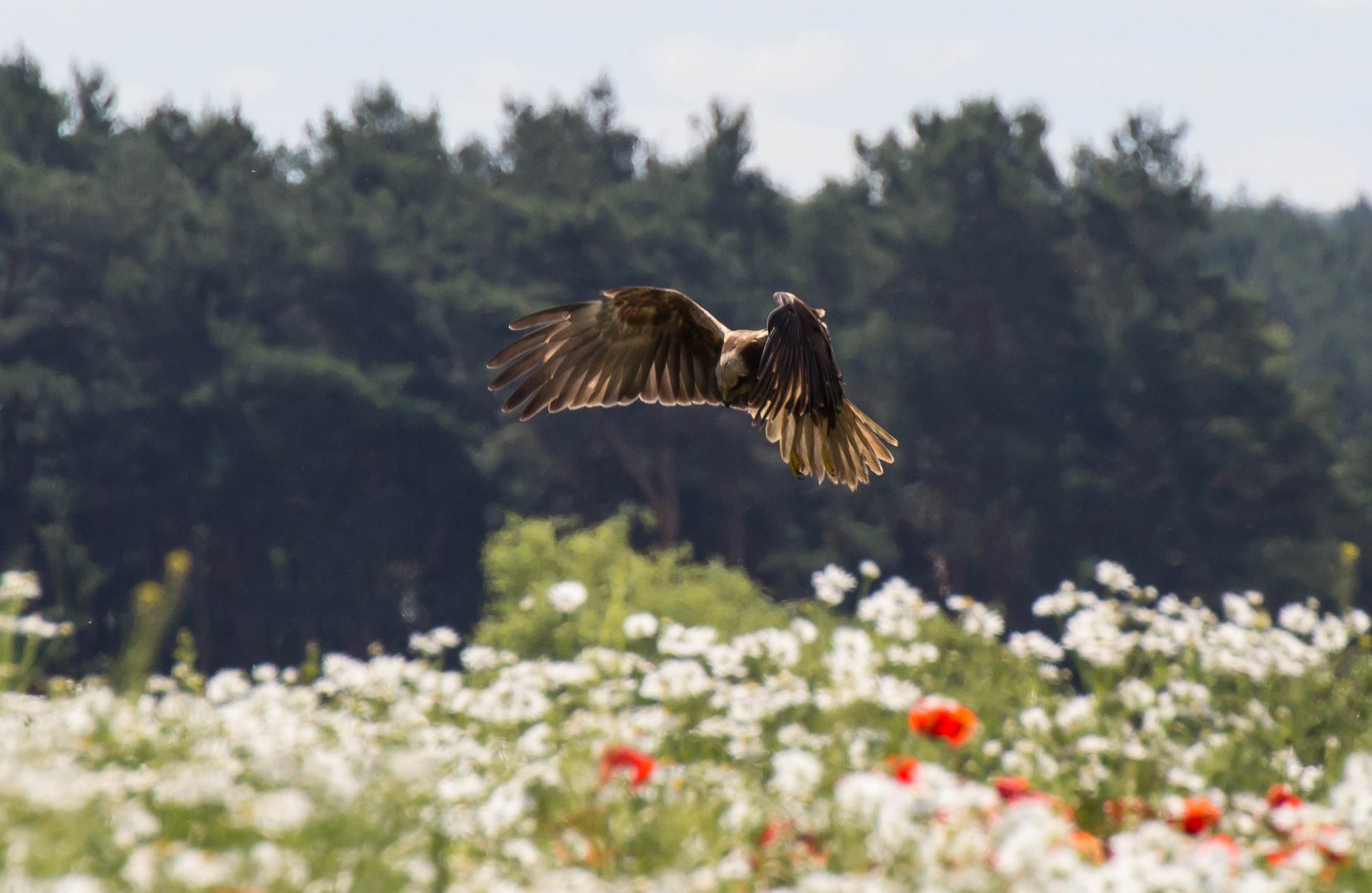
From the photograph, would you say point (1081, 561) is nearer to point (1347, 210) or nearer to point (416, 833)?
point (416, 833)

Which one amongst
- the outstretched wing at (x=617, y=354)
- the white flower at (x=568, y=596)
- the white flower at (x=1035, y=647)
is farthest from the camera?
the outstretched wing at (x=617, y=354)

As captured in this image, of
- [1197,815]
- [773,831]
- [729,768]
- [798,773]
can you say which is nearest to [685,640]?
[729,768]

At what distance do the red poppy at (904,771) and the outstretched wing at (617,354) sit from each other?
4.14 m

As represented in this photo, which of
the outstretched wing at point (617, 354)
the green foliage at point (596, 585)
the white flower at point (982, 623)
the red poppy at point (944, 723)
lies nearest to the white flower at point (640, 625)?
the white flower at point (982, 623)

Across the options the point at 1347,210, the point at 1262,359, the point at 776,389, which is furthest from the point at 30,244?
the point at 1347,210

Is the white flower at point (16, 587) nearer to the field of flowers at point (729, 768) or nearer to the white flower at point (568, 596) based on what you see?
the field of flowers at point (729, 768)

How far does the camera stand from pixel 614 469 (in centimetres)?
4188

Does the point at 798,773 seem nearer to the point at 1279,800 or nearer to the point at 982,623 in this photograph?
the point at 1279,800

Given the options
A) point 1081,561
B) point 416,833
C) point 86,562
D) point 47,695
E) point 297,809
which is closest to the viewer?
point 297,809

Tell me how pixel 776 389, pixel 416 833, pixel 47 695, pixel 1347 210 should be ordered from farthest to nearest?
pixel 1347 210 < pixel 776 389 < pixel 47 695 < pixel 416 833

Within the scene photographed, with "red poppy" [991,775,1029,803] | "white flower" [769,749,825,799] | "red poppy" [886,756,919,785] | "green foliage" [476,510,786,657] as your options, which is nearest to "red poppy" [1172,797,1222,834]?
"red poppy" [991,775,1029,803]

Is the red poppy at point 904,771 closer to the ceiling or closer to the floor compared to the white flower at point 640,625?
closer to the floor

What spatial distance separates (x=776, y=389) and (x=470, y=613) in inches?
1417

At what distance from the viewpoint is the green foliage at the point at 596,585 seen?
28703 mm
